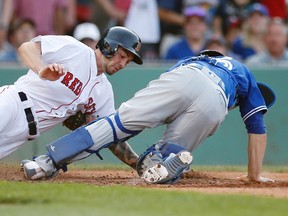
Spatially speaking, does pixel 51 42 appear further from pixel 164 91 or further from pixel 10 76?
pixel 10 76

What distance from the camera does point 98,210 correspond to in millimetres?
6418

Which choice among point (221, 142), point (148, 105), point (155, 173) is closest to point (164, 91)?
point (148, 105)

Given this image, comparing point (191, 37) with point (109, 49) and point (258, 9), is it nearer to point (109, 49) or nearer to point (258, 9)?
point (258, 9)

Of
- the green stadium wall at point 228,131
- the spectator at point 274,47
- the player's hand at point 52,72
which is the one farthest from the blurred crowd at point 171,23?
the player's hand at point 52,72

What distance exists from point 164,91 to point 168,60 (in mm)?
5969

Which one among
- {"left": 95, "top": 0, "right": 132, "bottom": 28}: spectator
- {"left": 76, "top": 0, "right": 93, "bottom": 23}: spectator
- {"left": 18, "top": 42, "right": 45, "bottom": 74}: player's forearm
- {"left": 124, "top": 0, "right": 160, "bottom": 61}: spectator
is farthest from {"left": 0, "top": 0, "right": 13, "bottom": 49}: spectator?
A: {"left": 18, "top": 42, "right": 45, "bottom": 74}: player's forearm

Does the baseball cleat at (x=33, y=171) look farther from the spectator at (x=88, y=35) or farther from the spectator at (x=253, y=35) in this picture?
the spectator at (x=253, y=35)

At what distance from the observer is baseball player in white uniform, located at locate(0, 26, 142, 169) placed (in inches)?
335

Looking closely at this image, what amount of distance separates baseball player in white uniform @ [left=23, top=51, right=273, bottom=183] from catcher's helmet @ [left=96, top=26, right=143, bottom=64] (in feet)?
1.45

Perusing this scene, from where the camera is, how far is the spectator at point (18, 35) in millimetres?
13711

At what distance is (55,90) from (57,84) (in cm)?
6

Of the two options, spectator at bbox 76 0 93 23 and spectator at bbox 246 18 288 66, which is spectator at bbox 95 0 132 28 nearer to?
spectator at bbox 76 0 93 23

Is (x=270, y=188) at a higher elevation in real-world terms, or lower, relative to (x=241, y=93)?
lower

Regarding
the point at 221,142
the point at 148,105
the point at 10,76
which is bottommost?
the point at 221,142
